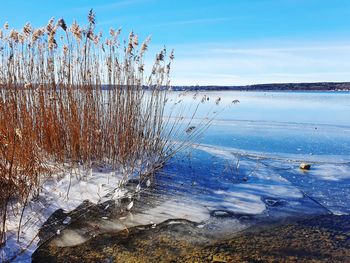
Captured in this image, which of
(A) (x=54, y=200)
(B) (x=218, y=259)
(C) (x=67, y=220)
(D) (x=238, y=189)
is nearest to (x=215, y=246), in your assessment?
(B) (x=218, y=259)

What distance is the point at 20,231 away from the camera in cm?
212

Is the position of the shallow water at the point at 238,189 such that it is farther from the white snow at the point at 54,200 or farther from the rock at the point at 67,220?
the white snow at the point at 54,200

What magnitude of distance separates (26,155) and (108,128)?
123cm

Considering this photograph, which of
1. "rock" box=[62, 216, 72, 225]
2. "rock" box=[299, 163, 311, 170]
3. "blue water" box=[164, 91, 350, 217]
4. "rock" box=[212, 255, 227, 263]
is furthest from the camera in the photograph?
"rock" box=[299, 163, 311, 170]

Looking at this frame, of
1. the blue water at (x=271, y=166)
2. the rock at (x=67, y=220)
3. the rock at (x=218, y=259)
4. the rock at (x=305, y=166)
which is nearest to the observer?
the rock at (x=218, y=259)

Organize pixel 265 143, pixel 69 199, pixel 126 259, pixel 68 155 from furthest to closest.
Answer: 1. pixel 265 143
2. pixel 68 155
3. pixel 69 199
4. pixel 126 259

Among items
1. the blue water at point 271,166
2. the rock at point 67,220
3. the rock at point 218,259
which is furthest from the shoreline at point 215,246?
the blue water at point 271,166

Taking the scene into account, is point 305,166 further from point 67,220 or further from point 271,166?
point 67,220

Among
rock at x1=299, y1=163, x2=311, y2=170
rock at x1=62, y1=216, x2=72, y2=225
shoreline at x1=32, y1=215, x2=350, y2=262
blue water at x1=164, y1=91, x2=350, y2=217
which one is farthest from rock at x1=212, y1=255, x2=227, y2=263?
rock at x1=299, y1=163, x2=311, y2=170

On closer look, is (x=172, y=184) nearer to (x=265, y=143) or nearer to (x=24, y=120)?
(x=24, y=120)

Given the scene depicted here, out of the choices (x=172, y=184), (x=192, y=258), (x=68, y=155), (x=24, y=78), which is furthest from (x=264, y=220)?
(x=24, y=78)

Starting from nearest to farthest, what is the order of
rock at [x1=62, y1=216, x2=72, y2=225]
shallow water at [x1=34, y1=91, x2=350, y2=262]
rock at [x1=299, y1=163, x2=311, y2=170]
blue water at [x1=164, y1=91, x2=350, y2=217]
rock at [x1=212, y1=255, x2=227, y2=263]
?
rock at [x1=212, y1=255, x2=227, y2=263]
rock at [x1=62, y1=216, x2=72, y2=225]
shallow water at [x1=34, y1=91, x2=350, y2=262]
blue water at [x1=164, y1=91, x2=350, y2=217]
rock at [x1=299, y1=163, x2=311, y2=170]

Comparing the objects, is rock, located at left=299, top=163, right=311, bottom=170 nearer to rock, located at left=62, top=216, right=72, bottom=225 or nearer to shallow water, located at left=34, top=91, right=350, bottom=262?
shallow water, located at left=34, top=91, right=350, bottom=262

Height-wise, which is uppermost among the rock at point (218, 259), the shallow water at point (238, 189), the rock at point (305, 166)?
the rock at point (305, 166)
